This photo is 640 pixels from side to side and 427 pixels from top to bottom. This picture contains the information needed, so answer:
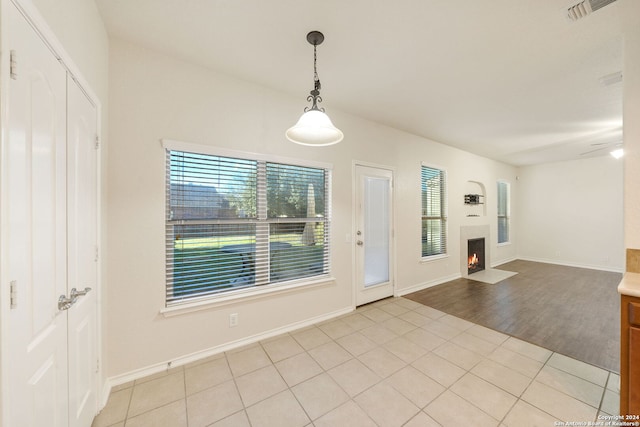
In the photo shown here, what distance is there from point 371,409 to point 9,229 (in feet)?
7.22

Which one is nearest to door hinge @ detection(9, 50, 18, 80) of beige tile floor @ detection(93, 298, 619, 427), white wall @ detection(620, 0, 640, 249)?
beige tile floor @ detection(93, 298, 619, 427)

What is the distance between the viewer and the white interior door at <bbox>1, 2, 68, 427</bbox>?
0.85 m

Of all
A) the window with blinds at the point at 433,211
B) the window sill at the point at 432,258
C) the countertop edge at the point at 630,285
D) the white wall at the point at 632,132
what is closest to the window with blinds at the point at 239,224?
the window sill at the point at 432,258

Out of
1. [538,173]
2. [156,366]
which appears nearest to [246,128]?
[156,366]

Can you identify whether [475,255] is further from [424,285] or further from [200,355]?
[200,355]

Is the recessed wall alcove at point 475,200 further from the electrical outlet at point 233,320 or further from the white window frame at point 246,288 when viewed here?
the electrical outlet at point 233,320

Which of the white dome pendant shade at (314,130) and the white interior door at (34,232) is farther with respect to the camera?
the white dome pendant shade at (314,130)

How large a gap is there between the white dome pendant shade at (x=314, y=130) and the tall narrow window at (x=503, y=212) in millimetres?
6872

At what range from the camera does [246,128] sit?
8.52ft

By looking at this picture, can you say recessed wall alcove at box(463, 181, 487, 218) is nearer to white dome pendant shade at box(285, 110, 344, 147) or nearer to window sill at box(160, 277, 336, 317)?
window sill at box(160, 277, 336, 317)

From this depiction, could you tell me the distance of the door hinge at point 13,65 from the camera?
85 centimetres

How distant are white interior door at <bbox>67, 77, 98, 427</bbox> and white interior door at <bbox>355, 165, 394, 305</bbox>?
9.21 feet

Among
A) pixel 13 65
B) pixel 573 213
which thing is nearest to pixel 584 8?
pixel 13 65

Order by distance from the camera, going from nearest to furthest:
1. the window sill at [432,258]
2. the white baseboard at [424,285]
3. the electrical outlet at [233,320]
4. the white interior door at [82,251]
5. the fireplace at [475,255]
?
the white interior door at [82,251]
the electrical outlet at [233,320]
the white baseboard at [424,285]
the window sill at [432,258]
the fireplace at [475,255]
